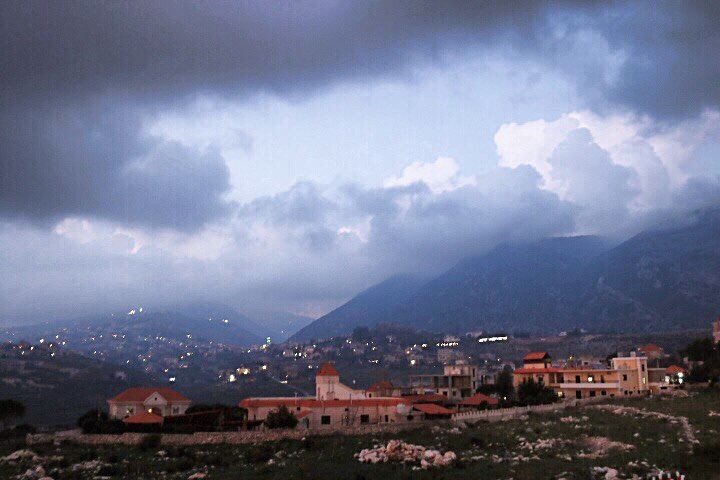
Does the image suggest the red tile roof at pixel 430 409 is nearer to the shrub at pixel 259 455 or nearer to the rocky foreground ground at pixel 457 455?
the rocky foreground ground at pixel 457 455

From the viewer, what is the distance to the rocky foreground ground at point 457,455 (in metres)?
39.2

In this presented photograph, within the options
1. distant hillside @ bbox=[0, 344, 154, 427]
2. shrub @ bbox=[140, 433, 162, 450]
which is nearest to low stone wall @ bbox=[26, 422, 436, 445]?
shrub @ bbox=[140, 433, 162, 450]

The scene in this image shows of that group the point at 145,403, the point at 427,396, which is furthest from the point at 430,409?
the point at 145,403

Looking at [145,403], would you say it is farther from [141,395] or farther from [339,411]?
[339,411]

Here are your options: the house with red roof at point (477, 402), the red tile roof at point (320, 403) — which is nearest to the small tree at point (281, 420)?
the red tile roof at point (320, 403)

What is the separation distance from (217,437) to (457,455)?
81.4ft

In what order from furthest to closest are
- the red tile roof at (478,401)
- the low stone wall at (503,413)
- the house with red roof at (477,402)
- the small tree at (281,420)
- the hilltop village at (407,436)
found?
1. the red tile roof at (478,401)
2. the house with red roof at (477,402)
3. the low stone wall at (503,413)
4. the small tree at (281,420)
5. the hilltop village at (407,436)

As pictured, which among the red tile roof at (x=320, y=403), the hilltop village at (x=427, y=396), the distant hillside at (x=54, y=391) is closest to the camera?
the hilltop village at (x=427, y=396)

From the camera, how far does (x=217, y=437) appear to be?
199 ft

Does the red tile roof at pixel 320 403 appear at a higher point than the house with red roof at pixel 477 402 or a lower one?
higher

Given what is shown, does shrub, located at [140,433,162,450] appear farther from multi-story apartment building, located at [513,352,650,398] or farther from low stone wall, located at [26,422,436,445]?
multi-story apartment building, located at [513,352,650,398]

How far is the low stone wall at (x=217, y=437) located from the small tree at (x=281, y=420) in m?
2.78

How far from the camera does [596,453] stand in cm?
4550

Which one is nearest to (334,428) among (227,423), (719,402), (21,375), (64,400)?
(227,423)
